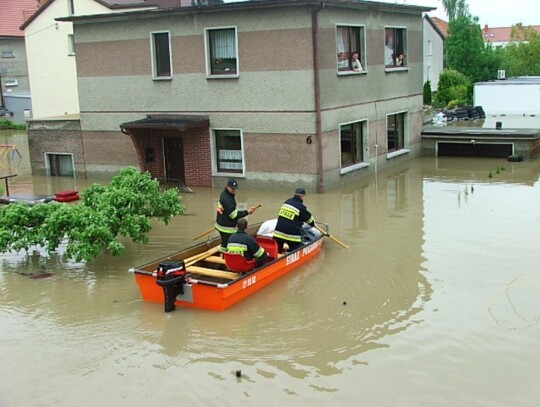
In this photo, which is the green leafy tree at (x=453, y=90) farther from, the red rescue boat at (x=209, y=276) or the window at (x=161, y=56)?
the red rescue boat at (x=209, y=276)

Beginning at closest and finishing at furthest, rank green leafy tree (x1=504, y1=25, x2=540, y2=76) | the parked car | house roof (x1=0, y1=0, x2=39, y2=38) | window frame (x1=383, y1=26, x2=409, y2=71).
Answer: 1. window frame (x1=383, y1=26, x2=409, y2=71)
2. the parked car
3. house roof (x1=0, y1=0, x2=39, y2=38)
4. green leafy tree (x1=504, y1=25, x2=540, y2=76)

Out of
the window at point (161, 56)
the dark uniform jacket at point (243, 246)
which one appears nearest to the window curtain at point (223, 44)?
the window at point (161, 56)

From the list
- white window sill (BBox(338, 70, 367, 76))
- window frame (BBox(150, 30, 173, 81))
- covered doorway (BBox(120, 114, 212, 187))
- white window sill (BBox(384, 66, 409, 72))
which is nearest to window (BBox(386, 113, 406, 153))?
white window sill (BBox(384, 66, 409, 72))

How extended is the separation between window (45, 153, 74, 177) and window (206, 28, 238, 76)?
745 cm

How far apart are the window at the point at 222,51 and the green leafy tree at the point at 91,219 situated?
7609mm

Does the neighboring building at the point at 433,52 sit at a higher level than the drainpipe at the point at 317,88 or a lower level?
higher

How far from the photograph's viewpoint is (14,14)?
5266 cm

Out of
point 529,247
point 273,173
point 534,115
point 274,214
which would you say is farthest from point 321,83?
point 534,115

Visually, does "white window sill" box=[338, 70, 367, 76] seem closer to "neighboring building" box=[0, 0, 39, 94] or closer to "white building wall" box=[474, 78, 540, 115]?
"white building wall" box=[474, 78, 540, 115]

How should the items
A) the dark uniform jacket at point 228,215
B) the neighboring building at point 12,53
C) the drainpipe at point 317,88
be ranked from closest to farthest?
the dark uniform jacket at point 228,215 → the drainpipe at point 317,88 → the neighboring building at point 12,53

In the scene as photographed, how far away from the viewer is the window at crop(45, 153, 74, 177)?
2564 centimetres

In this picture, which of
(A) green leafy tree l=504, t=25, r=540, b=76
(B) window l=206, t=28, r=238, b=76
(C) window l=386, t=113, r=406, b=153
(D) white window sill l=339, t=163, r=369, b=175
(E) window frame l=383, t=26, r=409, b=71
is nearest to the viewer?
(B) window l=206, t=28, r=238, b=76

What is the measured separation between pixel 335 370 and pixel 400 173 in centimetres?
1561

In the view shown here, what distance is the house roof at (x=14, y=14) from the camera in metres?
51.2
